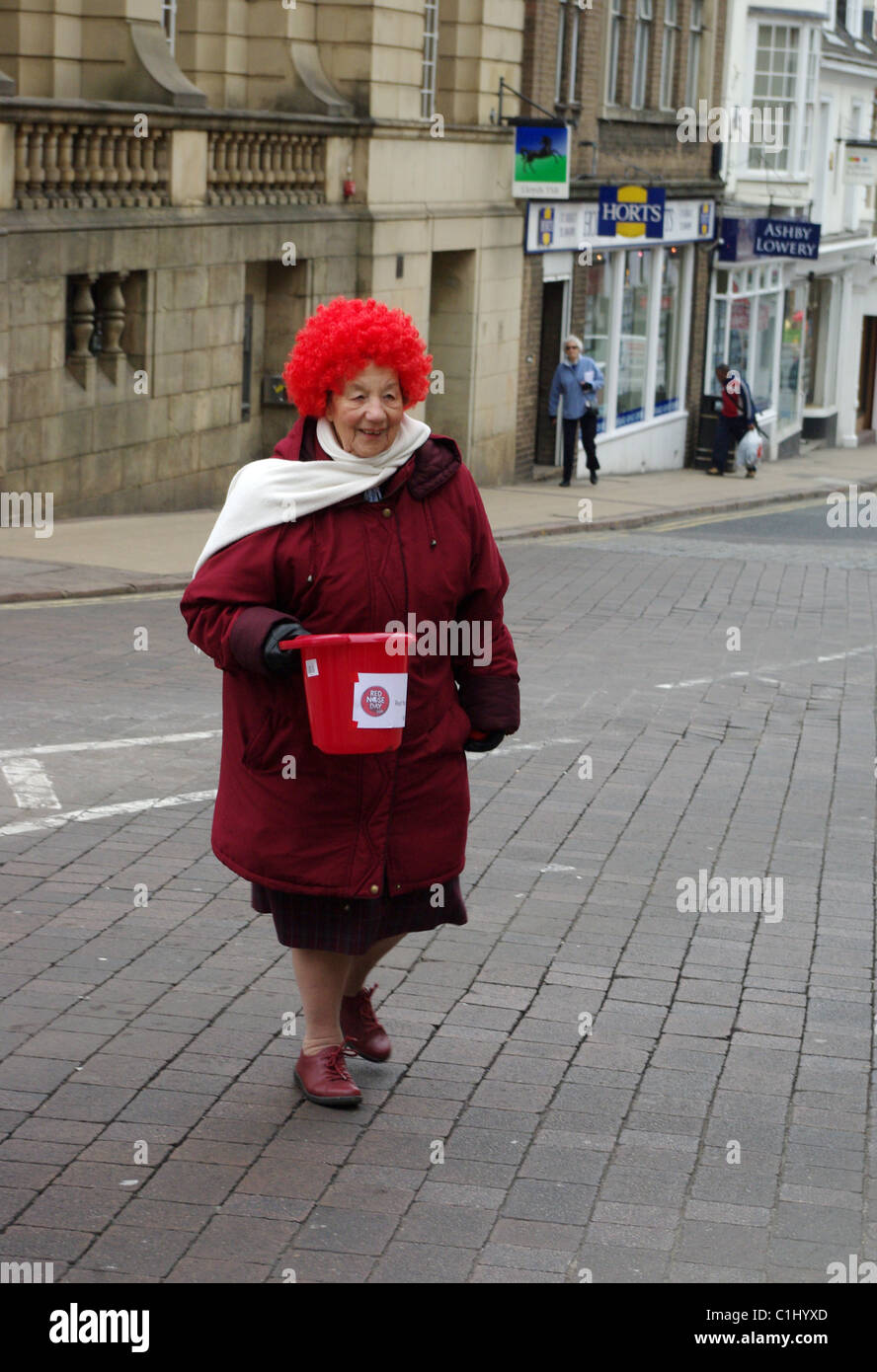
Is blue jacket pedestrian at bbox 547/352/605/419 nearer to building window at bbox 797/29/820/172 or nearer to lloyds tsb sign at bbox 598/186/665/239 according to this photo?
lloyds tsb sign at bbox 598/186/665/239

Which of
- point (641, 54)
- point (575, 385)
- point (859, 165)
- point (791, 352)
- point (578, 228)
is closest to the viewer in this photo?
point (575, 385)

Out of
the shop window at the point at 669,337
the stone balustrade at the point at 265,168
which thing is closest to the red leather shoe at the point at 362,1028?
the stone balustrade at the point at 265,168

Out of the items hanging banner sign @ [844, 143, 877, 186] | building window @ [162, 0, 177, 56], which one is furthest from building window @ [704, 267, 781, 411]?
building window @ [162, 0, 177, 56]

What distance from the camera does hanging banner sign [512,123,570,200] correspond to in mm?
25609

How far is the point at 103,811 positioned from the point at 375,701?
11.9 ft

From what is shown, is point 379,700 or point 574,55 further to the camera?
point 574,55

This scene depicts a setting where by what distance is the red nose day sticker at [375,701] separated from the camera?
468 cm

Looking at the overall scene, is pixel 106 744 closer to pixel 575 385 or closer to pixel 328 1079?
pixel 328 1079

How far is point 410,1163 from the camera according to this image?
4836 mm

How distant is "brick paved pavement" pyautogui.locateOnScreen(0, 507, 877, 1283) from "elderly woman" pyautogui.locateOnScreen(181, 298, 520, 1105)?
490mm

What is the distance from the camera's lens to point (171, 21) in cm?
2048

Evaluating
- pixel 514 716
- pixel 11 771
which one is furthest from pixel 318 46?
pixel 514 716

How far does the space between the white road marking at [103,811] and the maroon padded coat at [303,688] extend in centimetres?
290

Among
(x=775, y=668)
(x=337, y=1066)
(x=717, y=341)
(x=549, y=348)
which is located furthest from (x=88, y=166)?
(x=717, y=341)
